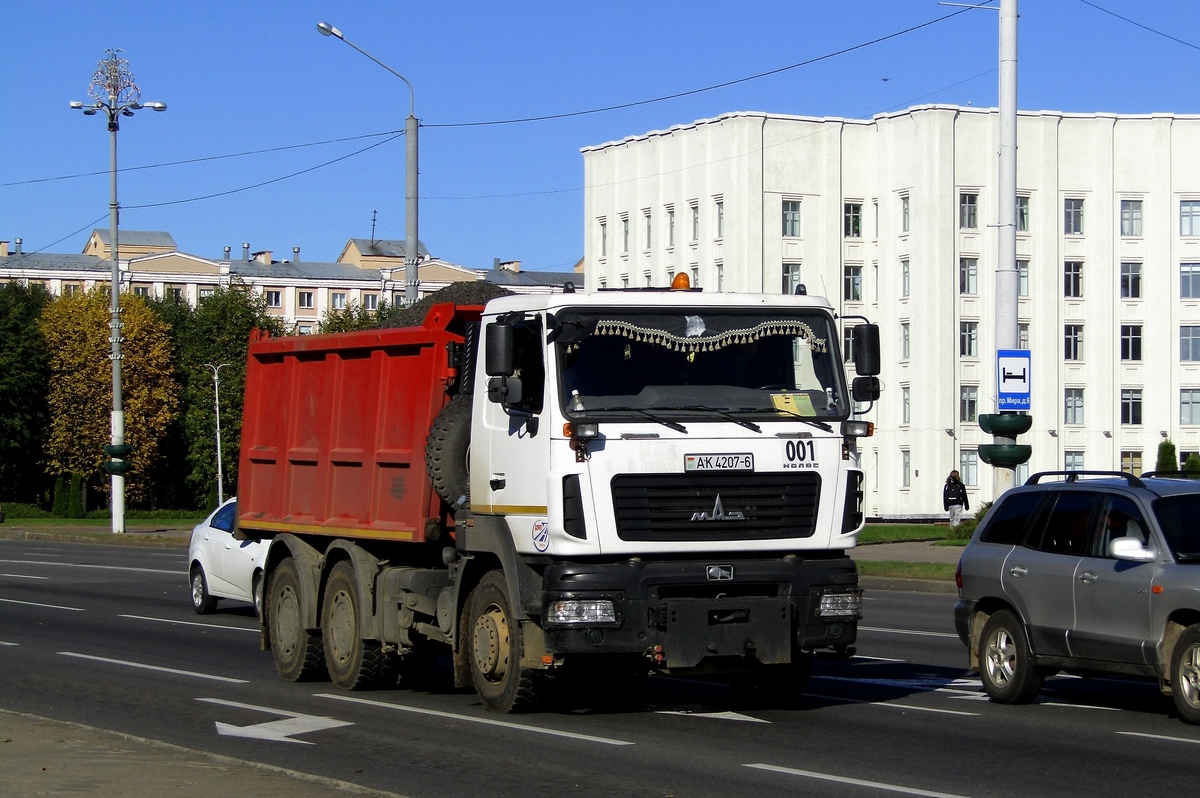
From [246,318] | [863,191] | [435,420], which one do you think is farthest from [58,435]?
[435,420]

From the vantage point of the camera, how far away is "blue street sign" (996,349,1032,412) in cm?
2477

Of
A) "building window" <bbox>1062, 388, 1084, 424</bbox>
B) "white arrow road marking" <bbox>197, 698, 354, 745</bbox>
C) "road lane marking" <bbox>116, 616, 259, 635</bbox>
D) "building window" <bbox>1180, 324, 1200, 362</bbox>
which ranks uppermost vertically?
"building window" <bbox>1180, 324, 1200, 362</bbox>

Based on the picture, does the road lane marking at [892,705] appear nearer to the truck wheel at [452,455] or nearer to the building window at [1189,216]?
the truck wheel at [452,455]

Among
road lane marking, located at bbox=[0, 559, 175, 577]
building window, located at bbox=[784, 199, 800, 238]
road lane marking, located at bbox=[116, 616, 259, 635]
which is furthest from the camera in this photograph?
building window, located at bbox=[784, 199, 800, 238]

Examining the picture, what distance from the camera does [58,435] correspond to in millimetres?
96125

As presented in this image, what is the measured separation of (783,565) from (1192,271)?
72.9 meters

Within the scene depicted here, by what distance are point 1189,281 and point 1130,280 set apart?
2685 mm

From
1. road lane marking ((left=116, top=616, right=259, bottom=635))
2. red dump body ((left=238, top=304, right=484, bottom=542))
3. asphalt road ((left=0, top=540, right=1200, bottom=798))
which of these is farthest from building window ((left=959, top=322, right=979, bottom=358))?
red dump body ((left=238, top=304, right=484, bottom=542))

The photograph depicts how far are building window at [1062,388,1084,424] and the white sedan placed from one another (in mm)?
61322

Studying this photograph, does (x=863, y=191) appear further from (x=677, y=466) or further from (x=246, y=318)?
(x=677, y=466)

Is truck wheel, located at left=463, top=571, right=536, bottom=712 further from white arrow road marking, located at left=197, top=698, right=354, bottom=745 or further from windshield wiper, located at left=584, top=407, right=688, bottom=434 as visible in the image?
windshield wiper, located at left=584, top=407, right=688, bottom=434

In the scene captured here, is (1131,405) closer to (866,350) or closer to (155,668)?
(155,668)

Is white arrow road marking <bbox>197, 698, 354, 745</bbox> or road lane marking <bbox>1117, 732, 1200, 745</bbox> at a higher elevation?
road lane marking <bbox>1117, 732, 1200, 745</bbox>

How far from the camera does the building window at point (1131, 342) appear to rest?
7925cm
